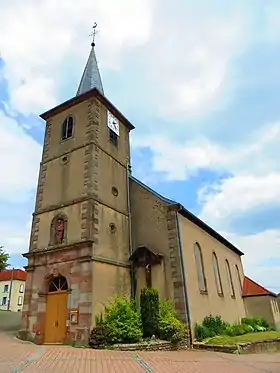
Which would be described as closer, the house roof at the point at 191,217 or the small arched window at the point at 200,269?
the house roof at the point at 191,217

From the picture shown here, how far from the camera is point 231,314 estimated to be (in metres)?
20.5

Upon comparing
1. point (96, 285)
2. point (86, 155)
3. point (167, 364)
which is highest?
point (86, 155)

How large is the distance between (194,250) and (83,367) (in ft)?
35.6

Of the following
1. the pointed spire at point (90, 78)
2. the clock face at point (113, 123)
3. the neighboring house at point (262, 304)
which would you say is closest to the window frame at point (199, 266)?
the clock face at point (113, 123)

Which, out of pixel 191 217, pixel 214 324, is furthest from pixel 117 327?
pixel 191 217

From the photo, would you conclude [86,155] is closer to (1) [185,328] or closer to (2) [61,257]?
(2) [61,257]

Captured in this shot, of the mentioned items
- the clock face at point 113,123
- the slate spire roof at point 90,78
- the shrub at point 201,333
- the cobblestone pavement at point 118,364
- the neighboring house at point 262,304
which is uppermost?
the slate spire roof at point 90,78

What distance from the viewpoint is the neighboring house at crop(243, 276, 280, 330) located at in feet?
78.9

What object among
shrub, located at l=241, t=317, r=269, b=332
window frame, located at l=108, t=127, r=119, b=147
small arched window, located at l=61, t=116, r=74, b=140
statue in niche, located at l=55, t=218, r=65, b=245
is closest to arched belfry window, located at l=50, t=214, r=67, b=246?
statue in niche, located at l=55, t=218, r=65, b=245

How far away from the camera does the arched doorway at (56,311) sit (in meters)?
13.8

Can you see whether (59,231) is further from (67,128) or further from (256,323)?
(256,323)

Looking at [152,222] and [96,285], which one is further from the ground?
[152,222]

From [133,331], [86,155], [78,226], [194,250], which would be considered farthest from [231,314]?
[86,155]

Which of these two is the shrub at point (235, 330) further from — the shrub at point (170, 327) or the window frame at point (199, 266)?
the shrub at point (170, 327)
